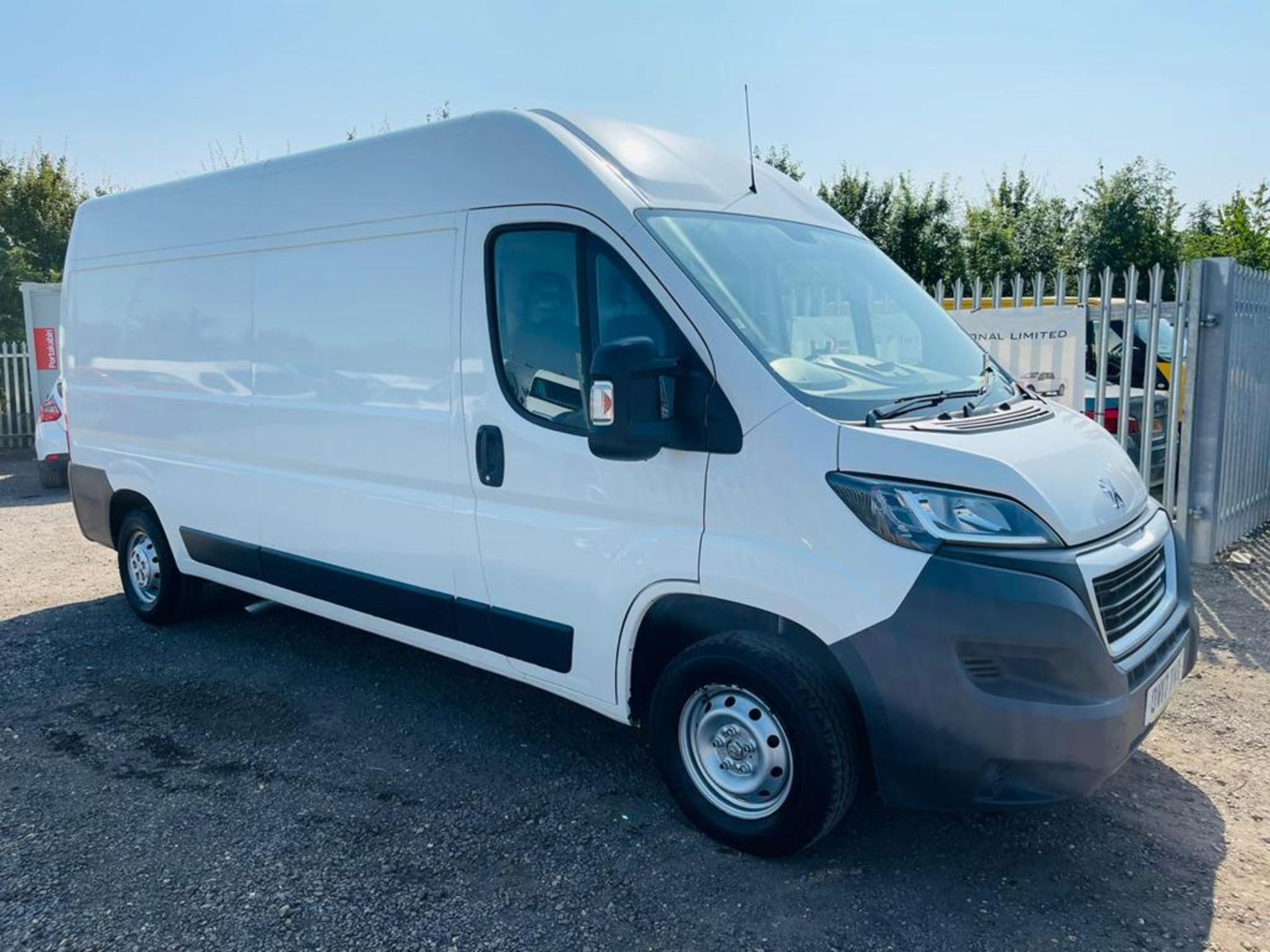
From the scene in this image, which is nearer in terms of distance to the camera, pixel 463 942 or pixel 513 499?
pixel 463 942

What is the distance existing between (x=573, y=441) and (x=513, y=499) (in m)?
0.40

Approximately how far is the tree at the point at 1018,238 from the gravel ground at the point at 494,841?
63.9 feet

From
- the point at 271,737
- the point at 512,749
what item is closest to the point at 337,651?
the point at 271,737

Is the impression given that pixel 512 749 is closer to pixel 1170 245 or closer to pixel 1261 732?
pixel 1261 732

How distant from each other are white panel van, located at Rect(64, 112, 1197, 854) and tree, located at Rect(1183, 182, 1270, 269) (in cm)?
1602

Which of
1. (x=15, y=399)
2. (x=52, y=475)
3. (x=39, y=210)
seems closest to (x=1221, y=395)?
(x=52, y=475)

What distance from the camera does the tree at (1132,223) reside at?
72.2 feet

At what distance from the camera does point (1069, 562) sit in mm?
2857

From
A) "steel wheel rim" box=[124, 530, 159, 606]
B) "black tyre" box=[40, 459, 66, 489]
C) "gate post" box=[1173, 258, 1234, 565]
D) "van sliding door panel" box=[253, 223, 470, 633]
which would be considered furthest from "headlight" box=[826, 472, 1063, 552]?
"black tyre" box=[40, 459, 66, 489]

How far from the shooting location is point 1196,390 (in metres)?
6.89

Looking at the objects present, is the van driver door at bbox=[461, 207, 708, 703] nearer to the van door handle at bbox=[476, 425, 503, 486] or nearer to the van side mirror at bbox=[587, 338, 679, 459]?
the van door handle at bbox=[476, 425, 503, 486]

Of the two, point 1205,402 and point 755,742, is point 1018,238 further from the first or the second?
point 755,742

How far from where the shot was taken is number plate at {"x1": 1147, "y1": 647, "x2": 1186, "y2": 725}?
310 cm

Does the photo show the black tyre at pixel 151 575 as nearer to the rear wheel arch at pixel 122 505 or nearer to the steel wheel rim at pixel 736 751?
the rear wheel arch at pixel 122 505
